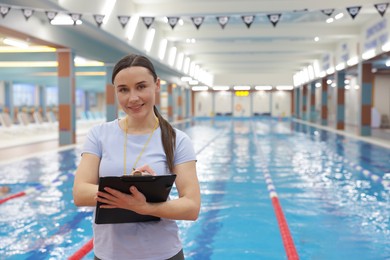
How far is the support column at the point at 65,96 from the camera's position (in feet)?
47.1

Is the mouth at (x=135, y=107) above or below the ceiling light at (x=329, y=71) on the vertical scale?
below

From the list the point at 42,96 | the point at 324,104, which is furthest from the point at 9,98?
the point at 324,104

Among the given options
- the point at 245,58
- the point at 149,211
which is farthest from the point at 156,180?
the point at 245,58

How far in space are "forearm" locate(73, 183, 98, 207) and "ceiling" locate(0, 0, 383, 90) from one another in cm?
844

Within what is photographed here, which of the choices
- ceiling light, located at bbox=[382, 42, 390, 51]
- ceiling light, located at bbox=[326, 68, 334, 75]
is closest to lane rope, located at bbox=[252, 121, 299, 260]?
ceiling light, located at bbox=[382, 42, 390, 51]

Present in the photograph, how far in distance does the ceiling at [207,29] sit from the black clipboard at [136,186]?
8.55 m

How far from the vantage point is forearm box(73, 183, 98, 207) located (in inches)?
58.6

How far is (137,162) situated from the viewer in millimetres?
1539

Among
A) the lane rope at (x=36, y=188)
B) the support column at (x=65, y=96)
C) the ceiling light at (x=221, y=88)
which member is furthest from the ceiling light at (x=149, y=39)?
the ceiling light at (x=221, y=88)

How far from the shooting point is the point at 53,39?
12500 mm

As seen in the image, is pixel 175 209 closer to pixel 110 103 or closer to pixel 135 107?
pixel 135 107

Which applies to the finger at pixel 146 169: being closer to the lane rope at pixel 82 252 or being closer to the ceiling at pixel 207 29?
the lane rope at pixel 82 252

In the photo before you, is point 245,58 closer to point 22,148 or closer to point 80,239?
point 22,148

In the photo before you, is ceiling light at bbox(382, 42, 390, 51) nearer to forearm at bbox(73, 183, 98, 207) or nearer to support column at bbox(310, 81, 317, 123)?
forearm at bbox(73, 183, 98, 207)
